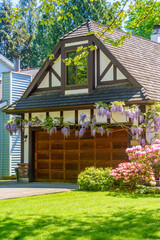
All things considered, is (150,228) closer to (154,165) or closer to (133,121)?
(154,165)

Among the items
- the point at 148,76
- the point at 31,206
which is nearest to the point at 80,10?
the point at 148,76

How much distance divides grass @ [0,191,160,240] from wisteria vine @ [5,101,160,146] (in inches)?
153

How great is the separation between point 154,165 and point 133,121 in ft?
9.60

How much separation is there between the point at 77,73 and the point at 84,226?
1227 cm

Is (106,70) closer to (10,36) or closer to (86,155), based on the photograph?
(86,155)

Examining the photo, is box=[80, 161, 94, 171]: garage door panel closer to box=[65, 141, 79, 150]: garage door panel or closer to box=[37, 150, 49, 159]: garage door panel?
box=[65, 141, 79, 150]: garage door panel

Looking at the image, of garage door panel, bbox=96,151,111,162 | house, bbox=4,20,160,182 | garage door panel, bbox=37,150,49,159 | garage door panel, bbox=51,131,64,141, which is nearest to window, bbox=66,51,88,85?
house, bbox=4,20,160,182

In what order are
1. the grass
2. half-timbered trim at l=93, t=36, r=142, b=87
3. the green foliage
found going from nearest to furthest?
1. the grass
2. the green foliage
3. half-timbered trim at l=93, t=36, r=142, b=87

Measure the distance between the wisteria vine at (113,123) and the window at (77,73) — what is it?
193 centimetres

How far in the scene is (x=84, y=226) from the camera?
9047 millimetres

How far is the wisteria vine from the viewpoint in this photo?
55.0 ft

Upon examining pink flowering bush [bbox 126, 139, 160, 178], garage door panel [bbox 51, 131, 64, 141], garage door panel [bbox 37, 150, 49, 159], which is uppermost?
garage door panel [bbox 51, 131, 64, 141]

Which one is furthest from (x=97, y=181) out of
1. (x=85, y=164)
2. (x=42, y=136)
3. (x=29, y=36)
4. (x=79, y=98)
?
(x=29, y=36)

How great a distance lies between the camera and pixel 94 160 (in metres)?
19.4
